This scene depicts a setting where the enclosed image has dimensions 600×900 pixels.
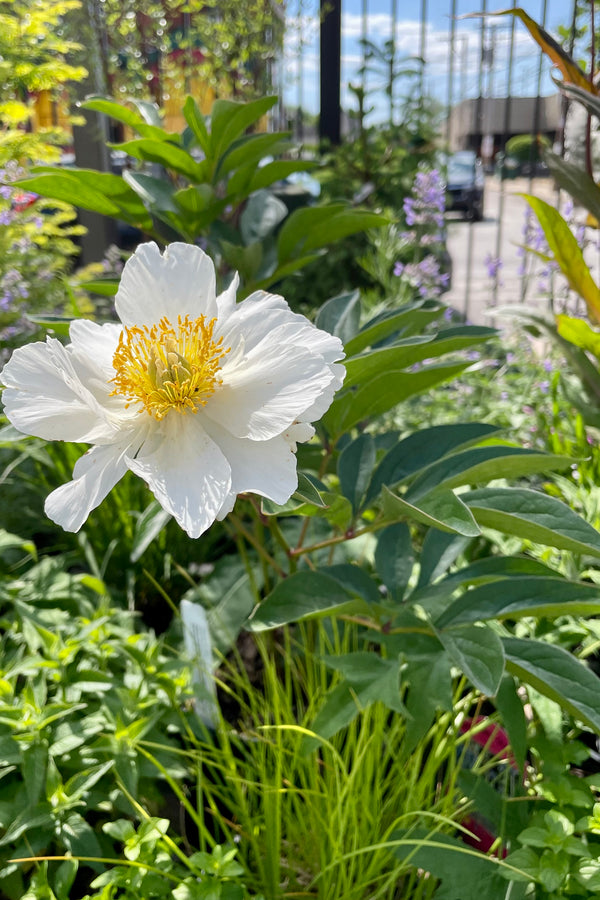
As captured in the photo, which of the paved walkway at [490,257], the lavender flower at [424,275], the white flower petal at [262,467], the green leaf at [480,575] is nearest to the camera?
the white flower petal at [262,467]

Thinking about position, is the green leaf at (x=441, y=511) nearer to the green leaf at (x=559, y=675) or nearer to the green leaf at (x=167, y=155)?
the green leaf at (x=559, y=675)

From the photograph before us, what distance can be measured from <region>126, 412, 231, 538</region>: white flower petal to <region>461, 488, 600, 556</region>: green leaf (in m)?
0.24

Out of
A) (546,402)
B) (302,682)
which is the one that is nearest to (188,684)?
(302,682)

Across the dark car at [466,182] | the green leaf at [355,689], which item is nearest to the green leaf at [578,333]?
the green leaf at [355,689]

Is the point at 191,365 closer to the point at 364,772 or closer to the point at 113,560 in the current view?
the point at 364,772

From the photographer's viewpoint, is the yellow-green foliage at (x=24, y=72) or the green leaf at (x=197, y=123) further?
the yellow-green foliage at (x=24, y=72)

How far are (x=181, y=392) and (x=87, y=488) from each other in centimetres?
11

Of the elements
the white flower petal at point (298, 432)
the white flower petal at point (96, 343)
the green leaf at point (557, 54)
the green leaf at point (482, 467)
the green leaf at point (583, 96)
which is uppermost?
the green leaf at point (557, 54)

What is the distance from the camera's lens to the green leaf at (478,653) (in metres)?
0.62

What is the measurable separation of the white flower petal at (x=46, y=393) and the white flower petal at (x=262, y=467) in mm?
101

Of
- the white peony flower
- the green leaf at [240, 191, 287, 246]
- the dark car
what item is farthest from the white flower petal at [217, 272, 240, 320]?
the dark car

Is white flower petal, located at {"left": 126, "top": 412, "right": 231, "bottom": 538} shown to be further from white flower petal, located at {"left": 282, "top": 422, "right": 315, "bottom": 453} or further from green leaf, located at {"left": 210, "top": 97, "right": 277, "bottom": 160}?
green leaf, located at {"left": 210, "top": 97, "right": 277, "bottom": 160}

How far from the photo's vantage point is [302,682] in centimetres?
117

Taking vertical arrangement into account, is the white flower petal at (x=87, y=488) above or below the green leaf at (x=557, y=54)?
below
